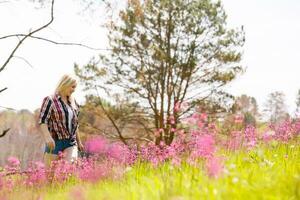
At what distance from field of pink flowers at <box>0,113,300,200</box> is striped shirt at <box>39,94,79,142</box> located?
26.4 inches

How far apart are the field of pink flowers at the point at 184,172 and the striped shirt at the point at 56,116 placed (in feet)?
2.20

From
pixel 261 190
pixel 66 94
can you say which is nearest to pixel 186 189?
pixel 261 190

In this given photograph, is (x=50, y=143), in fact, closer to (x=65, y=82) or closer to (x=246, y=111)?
(x=65, y=82)

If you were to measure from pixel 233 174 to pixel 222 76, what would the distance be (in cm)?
1770

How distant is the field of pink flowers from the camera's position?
318 centimetres

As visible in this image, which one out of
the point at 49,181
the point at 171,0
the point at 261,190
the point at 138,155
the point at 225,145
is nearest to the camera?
the point at 261,190

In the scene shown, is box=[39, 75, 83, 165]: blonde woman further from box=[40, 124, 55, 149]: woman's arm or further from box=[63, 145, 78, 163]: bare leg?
box=[40, 124, 55, 149]: woman's arm

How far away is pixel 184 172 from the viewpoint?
4277 mm

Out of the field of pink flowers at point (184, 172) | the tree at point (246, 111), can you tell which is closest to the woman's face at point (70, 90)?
the field of pink flowers at point (184, 172)

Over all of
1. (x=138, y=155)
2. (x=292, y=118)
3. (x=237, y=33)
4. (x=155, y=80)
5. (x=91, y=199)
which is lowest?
(x=91, y=199)

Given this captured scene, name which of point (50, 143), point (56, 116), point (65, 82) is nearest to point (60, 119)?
point (56, 116)

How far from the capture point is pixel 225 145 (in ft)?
22.1

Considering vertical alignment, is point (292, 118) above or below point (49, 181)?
above

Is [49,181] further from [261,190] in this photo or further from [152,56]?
[152,56]
